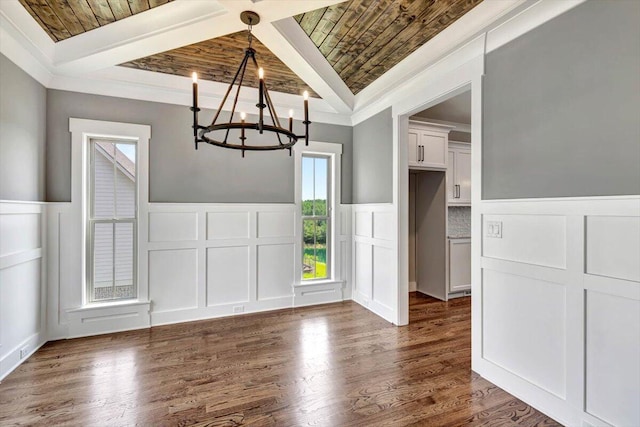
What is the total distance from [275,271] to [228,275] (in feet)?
2.05

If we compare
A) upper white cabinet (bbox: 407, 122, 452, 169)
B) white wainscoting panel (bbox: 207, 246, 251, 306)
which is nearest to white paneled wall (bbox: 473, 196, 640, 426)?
upper white cabinet (bbox: 407, 122, 452, 169)

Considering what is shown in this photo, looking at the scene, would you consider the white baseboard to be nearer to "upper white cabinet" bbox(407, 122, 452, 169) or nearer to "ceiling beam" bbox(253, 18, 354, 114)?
"ceiling beam" bbox(253, 18, 354, 114)

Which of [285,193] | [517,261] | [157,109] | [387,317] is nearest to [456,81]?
[517,261]

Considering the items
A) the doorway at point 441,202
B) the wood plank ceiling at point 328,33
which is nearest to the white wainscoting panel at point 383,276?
the doorway at point 441,202

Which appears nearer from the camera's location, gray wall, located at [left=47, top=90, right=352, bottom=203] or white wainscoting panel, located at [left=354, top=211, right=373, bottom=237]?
gray wall, located at [left=47, top=90, right=352, bottom=203]

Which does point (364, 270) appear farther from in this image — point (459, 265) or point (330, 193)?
point (459, 265)

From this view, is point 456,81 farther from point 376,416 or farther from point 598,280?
point 376,416

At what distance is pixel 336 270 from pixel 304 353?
69.4 inches

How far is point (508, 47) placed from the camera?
2.27 metres

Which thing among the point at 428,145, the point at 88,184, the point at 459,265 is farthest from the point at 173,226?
the point at 459,265

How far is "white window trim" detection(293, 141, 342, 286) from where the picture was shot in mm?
4262

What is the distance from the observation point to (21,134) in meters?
2.72

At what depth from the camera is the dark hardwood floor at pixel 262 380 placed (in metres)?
2.01

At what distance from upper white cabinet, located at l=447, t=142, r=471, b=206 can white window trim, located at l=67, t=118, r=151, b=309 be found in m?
4.21
